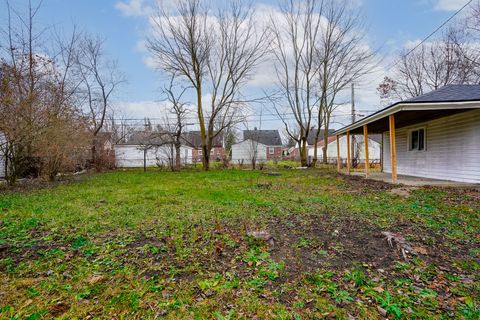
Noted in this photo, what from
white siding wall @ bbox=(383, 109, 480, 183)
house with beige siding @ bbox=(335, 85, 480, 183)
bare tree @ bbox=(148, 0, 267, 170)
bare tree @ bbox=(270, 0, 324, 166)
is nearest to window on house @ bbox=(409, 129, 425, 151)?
house with beige siding @ bbox=(335, 85, 480, 183)

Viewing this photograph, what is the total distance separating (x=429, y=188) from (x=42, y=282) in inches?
323

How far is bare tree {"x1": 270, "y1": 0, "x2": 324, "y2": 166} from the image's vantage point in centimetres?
1812

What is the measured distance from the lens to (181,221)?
3.97m

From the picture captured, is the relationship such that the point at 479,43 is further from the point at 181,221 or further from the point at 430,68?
the point at 181,221

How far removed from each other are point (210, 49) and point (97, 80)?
27.7 ft

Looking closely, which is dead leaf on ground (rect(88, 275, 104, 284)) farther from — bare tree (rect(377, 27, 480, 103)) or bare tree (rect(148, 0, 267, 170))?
bare tree (rect(377, 27, 480, 103))

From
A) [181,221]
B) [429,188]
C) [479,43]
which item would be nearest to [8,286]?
[181,221]

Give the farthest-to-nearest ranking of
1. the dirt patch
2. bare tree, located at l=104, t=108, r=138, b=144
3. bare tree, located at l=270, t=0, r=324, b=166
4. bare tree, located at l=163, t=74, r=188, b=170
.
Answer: bare tree, located at l=104, t=108, r=138, b=144 → bare tree, located at l=270, t=0, r=324, b=166 → bare tree, located at l=163, t=74, r=188, b=170 → the dirt patch

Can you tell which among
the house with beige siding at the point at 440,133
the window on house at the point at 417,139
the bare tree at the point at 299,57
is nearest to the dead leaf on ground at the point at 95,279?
the house with beige siding at the point at 440,133

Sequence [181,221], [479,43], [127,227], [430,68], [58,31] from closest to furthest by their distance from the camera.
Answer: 1. [127,227]
2. [181,221]
3. [58,31]
4. [479,43]
5. [430,68]

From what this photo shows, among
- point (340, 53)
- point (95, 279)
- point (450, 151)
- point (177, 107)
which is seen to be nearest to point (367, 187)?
point (450, 151)

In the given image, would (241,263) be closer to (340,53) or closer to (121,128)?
(340,53)

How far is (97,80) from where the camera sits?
17906mm

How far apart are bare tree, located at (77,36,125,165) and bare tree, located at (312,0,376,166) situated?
14.8m
